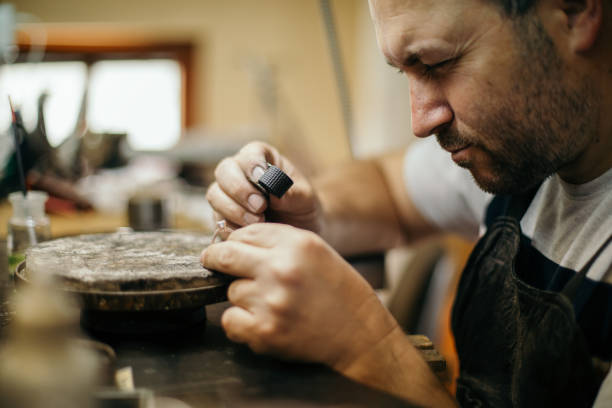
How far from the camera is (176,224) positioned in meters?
1.90

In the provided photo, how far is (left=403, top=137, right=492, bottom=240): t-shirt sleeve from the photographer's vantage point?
4.16 feet

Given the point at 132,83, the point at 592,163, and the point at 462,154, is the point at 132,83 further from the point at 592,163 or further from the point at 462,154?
the point at 592,163

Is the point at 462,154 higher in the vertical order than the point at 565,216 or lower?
higher

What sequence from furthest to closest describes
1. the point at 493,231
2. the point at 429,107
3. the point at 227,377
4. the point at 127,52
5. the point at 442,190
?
the point at 127,52
the point at 442,190
the point at 493,231
the point at 429,107
the point at 227,377

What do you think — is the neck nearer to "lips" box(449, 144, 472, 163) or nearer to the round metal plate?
"lips" box(449, 144, 472, 163)

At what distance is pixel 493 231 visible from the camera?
0.99 m

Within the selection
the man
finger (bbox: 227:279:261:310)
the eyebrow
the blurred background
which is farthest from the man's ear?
the blurred background

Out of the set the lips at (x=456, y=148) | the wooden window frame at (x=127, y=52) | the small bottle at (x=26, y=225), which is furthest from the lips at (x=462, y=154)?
the wooden window frame at (x=127, y=52)

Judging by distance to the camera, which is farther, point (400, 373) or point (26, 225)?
point (26, 225)

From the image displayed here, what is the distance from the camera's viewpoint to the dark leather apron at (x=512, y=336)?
0.71 metres

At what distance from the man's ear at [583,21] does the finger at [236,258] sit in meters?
0.57

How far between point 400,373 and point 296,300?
0.54 ft

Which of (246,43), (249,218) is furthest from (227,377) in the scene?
(246,43)

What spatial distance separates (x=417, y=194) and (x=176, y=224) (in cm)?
94
